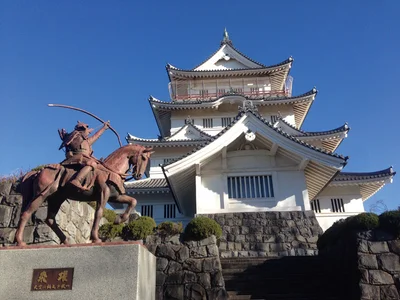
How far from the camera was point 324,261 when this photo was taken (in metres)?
9.55

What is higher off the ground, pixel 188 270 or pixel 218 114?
pixel 218 114

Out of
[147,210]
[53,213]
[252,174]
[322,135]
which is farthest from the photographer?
[322,135]

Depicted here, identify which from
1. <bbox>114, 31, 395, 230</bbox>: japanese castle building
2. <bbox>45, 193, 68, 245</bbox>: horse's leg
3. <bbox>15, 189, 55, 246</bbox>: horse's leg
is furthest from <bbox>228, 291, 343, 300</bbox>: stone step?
<bbox>114, 31, 395, 230</bbox>: japanese castle building

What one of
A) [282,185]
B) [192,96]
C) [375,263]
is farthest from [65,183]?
[192,96]

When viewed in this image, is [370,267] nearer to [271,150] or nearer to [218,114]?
[271,150]

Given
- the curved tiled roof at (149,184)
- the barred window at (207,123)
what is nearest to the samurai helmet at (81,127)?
the curved tiled roof at (149,184)

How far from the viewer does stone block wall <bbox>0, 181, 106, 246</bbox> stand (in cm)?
870

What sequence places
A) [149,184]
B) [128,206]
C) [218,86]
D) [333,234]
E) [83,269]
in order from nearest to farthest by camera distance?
[83,269] < [128,206] < [333,234] < [149,184] < [218,86]

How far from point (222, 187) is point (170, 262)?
5815 millimetres

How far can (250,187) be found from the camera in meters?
14.0

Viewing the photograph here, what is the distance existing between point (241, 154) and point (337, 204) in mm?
7375

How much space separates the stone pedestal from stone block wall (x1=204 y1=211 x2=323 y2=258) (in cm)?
782

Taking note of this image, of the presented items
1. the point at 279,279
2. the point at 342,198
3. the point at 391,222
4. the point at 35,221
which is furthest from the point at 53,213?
the point at 342,198

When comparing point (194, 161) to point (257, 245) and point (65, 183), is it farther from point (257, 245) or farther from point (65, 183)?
point (65, 183)
